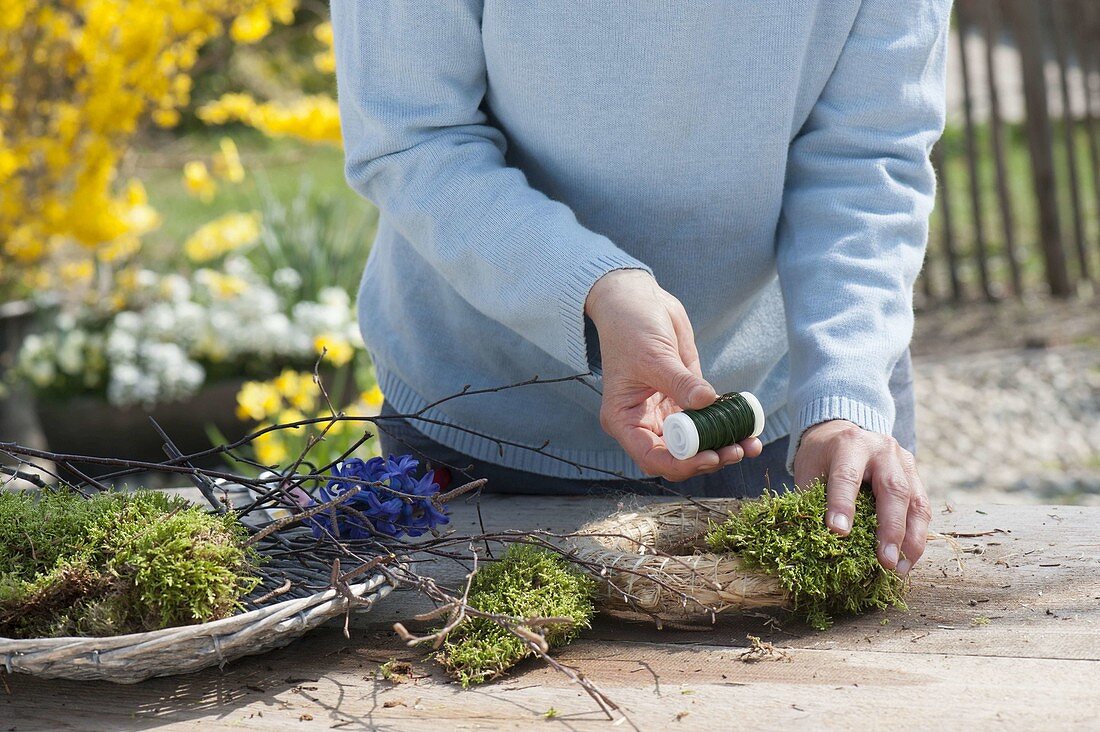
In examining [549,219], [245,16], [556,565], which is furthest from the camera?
[245,16]

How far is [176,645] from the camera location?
0.90 metres

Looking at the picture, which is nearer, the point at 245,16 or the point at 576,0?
the point at 576,0

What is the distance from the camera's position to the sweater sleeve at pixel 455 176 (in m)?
1.19

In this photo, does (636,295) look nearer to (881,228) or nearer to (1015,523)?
(881,228)

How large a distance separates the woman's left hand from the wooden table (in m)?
0.08

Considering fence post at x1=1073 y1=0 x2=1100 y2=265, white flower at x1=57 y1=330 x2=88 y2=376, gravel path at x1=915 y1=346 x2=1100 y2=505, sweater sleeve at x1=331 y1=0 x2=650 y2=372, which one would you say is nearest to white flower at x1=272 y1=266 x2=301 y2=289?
white flower at x1=57 y1=330 x2=88 y2=376

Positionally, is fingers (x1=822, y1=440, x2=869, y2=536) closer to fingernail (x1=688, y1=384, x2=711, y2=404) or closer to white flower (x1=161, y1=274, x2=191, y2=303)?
fingernail (x1=688, y1=384, x2=711, y2=404)

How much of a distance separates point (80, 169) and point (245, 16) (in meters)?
0.68

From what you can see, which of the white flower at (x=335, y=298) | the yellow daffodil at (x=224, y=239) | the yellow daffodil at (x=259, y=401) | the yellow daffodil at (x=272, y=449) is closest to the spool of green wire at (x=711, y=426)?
the yellow daffodil at (x=272, y=449)

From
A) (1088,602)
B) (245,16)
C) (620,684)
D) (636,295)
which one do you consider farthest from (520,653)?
(245,16)

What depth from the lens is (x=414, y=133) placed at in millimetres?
1282

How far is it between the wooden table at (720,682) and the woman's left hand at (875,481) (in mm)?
77

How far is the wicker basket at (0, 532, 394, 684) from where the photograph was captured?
876 mm

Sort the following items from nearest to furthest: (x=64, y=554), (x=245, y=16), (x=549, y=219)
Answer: (x=64, y=554), (x=549, y=219), (x=245, y=16)
